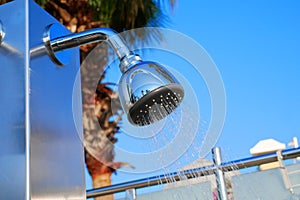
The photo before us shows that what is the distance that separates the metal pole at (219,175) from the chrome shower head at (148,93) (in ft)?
Result: 3.21

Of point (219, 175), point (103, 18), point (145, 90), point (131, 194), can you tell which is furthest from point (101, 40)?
point (103, 18)

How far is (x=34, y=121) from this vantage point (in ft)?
1.80

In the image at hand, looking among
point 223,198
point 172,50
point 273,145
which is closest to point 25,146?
point 172,50

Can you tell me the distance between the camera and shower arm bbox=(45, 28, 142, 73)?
536 millimetres

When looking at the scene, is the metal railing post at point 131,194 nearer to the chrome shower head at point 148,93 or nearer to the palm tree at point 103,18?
the chrome shower head at point 148,93

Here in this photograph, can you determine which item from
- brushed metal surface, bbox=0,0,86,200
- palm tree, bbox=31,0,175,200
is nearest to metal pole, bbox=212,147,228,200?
brushed metal surface, bbox=0,0,86,200

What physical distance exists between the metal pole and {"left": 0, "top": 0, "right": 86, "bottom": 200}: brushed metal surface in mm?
877

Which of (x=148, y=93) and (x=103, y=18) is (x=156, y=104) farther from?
(x=103, y=18)

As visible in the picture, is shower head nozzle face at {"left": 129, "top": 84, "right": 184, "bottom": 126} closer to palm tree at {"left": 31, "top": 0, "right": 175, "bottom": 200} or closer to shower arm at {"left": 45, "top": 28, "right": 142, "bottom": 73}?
shower arm at {"left": 45, "top": 28, "right": 142, "bottom": 73}

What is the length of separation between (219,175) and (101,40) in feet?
3.28

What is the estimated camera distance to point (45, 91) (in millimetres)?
594

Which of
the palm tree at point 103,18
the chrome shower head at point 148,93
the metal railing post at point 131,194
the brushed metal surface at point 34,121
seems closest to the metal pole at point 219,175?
the metal railing post at point 131,194

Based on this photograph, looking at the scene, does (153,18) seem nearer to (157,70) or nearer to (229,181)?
(229,181)

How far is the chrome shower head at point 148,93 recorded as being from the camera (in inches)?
19.7
